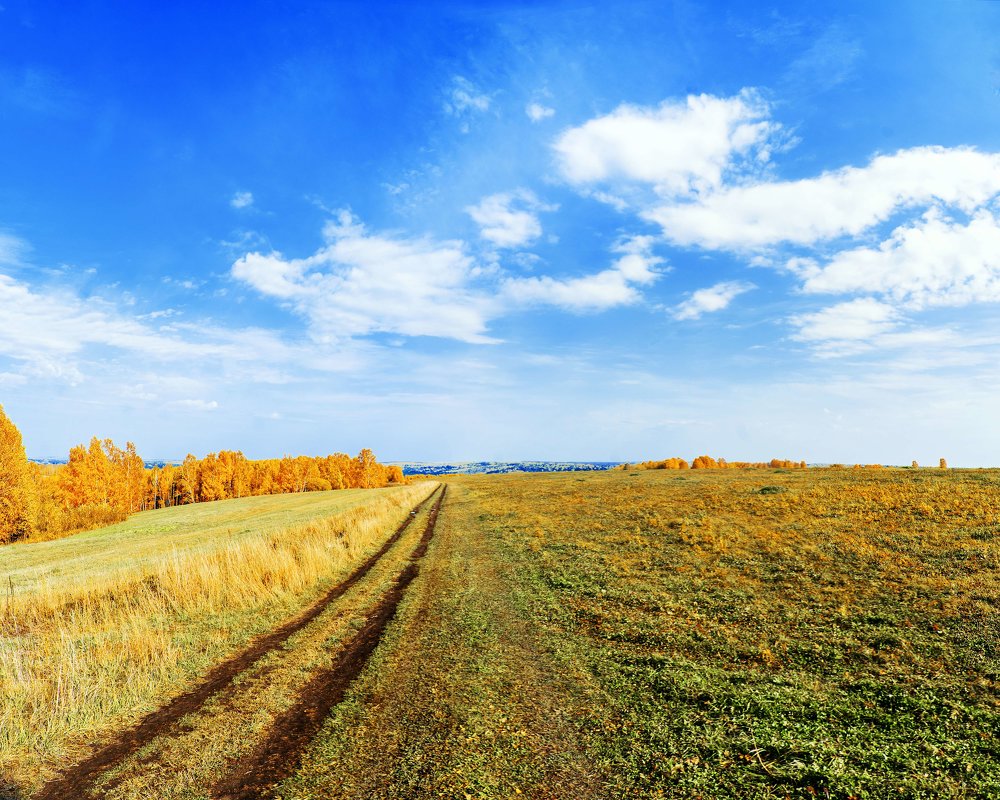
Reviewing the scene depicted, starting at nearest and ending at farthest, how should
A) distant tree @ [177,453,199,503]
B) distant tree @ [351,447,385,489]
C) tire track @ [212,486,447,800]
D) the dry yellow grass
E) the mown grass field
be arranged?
the mown grass field < tire track @ [212,486,447,800] < the dry yellow grass < distant tree @ [177,453,199,503] < distant tree @ [351,447,385,489]

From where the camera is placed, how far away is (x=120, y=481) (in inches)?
3349

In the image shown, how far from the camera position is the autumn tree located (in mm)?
49625

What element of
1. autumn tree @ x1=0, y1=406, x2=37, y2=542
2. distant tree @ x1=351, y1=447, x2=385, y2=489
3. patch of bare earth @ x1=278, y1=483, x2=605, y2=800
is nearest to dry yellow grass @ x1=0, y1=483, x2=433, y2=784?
patch of bare earth @ x1=278, y1=483, x2=605, y2=800

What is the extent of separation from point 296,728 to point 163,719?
254cm

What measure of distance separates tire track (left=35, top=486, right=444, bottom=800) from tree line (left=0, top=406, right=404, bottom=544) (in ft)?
194

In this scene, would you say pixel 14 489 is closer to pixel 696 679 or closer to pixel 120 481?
pixel 120 481

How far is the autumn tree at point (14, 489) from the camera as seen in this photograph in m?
49.6

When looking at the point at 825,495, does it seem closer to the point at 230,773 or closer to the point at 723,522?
the point at 723,522

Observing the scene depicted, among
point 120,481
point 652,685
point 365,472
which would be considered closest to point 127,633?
point 652,685

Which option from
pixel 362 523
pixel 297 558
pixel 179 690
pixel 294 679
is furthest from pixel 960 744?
pixel 362 523

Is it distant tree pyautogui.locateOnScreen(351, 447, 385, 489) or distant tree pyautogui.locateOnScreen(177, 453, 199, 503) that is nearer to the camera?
distant tree pyautogui.locateOnScreen(177, 453, 199, 503)

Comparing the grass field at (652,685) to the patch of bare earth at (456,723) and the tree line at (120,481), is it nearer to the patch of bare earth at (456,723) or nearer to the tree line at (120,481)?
the patch of bare earth at (456,723)

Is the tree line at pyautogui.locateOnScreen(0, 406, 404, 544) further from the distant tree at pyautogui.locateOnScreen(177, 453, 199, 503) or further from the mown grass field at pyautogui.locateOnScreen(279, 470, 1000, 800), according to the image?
the mown grass field at pyautogui.locateOnScreen(279, 470, 1000, 800)

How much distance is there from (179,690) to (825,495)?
30921 millimetres
